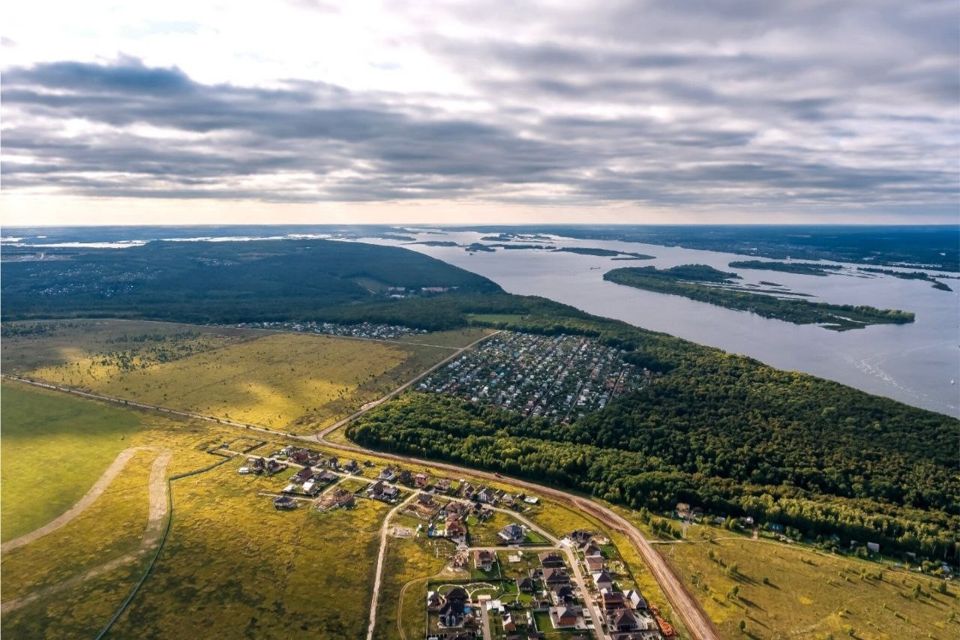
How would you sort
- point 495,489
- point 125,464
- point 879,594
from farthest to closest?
point 125,464, point 495,489, point 879,594

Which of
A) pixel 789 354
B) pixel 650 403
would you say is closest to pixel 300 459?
pixel 650 403

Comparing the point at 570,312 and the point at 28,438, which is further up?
the point at 570,312

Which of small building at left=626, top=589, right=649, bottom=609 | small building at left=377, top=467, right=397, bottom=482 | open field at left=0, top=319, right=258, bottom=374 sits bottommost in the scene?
small building at left=626, top=589, right=649, bottom=609

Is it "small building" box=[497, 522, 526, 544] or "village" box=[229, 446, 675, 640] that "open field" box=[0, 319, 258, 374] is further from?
"small building" box=[497, 522, 526, 544]

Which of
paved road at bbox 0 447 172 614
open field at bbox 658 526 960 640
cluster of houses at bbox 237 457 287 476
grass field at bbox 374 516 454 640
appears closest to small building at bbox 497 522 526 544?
grass field at bbox 374 516 454 640

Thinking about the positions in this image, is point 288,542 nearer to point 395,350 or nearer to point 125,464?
point 125,464

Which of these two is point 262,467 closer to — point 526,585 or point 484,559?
point 484,559
